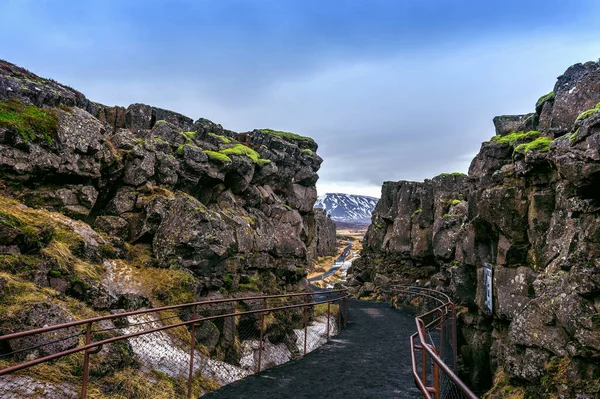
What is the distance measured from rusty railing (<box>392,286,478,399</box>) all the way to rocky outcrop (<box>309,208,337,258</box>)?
176 feet

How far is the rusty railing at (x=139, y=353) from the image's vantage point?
6.54 m

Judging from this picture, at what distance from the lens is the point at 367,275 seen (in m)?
43.2

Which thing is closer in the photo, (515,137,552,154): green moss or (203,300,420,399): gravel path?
(203,300,420,399): gravel path

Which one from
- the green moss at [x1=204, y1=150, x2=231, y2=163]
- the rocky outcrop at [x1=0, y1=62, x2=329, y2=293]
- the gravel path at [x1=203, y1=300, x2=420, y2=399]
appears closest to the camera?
the gravel path at [x1=203, y1=300, x2=420, y2=399]

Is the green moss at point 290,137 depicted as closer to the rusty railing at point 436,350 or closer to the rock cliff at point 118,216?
the rock cliff at point 118,216

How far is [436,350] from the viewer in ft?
25.0

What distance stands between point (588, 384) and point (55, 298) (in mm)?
12655

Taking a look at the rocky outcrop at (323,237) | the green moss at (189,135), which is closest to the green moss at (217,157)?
the green moss at (189,135)

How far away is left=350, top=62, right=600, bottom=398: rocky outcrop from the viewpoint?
28.1 feet

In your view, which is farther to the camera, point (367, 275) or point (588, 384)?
point (367, 275)

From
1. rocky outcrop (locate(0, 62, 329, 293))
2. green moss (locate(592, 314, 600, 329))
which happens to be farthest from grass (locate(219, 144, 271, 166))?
green moss (locate(592, 314, 600, 329))

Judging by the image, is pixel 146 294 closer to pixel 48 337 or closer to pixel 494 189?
pixel 48 337

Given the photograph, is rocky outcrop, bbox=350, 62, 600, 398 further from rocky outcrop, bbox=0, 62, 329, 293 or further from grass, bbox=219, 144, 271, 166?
grass, bbox=219, 144, 271, 166

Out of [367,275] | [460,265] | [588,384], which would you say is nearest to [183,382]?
[588,384]
